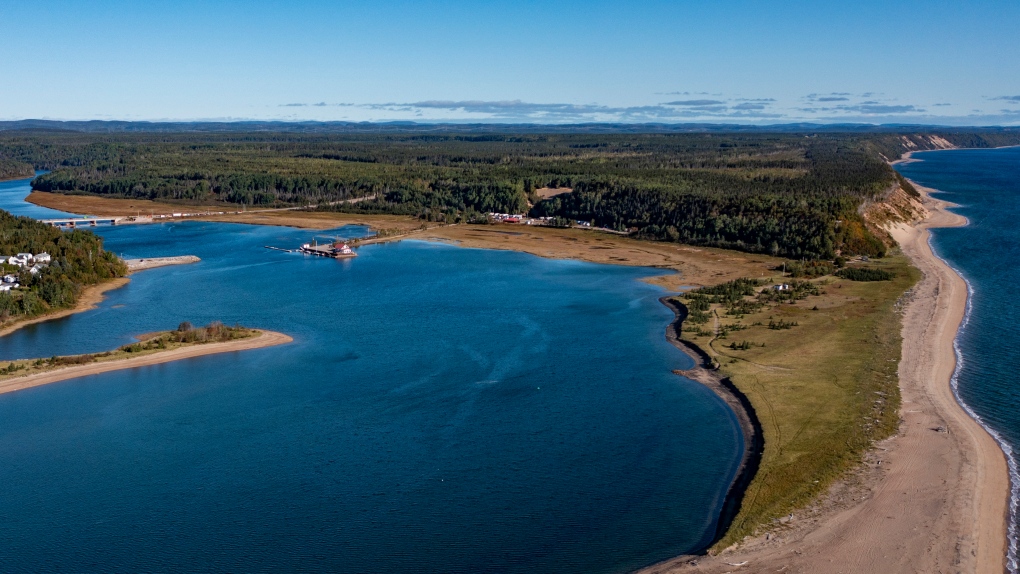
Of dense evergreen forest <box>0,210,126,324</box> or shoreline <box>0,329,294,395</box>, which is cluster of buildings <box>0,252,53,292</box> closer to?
dense evergreen forest <box>0,210,126,324</box>

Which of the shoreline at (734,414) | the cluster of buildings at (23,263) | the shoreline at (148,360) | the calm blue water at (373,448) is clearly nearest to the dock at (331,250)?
the cluster of buildings at (23,263)

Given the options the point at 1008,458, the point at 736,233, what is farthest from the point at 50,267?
the point at 1008,458

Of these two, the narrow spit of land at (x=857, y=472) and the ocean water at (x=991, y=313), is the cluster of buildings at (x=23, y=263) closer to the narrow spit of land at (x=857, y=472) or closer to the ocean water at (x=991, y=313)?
the narrow spit of land at (x=857, y=472)

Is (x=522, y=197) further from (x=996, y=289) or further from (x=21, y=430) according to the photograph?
(x=21, y=430)

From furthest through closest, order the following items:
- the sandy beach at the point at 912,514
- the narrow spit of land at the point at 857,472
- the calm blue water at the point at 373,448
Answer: the calm blue water at the point at 373,448, the narrow spit of land at the point at 857,472, the sandy beach at the point at 912,514

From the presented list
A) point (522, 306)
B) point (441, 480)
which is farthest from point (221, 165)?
point (441, 480)

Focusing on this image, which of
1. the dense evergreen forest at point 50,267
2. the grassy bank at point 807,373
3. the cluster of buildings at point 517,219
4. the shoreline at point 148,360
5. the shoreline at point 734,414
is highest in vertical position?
the dense evergreen forest at point 50,267

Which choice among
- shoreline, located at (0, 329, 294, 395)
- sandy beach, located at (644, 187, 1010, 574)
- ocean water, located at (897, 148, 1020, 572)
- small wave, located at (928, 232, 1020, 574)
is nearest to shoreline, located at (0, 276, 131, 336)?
shoreline, located at (0, 329, 294, 395)

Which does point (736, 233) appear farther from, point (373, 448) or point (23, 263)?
point (23, 263)
